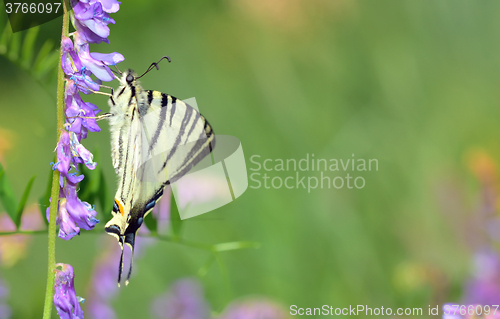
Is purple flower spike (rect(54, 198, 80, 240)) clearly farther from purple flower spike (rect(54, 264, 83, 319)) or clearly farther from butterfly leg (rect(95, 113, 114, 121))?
butterfly leg (rect(95, 113, 114, 121))

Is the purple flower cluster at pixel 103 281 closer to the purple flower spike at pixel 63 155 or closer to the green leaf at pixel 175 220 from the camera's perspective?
the green leaf at pixel 175 220

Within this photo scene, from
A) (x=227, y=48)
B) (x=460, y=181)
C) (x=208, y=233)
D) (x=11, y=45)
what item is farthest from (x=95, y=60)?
(x=227, y=48)

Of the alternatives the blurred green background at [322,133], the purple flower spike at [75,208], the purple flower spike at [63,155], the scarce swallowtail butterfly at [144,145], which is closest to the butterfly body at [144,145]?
the scarce swallowtail butterfly at [144,145]

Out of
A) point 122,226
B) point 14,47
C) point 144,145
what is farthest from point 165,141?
point 14,47

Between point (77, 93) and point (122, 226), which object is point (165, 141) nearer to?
point (122, 226)

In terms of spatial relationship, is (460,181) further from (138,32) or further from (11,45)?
(138,32)

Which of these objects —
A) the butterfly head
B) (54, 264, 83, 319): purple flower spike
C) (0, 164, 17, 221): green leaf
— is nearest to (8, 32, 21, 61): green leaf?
(0, 164, 17, 221): green leaf

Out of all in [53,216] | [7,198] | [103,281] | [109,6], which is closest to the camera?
[53,216]
